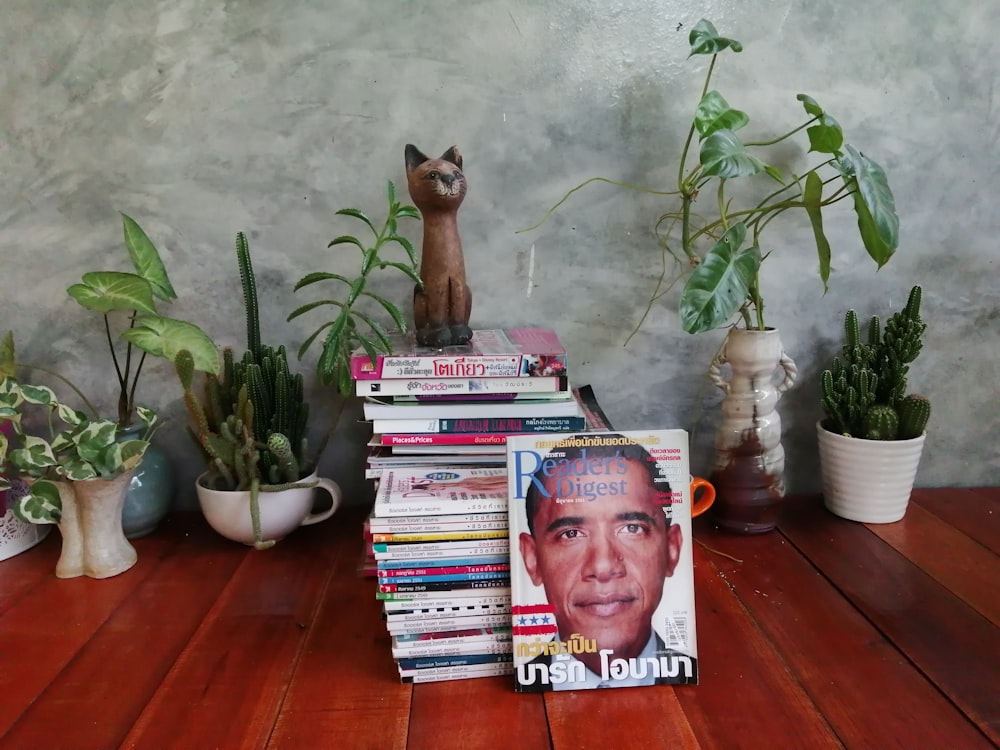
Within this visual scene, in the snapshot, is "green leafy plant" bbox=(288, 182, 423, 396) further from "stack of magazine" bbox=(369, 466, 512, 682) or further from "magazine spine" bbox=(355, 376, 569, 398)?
"stack of magazine" bbox=(369, 466, 512, 682)

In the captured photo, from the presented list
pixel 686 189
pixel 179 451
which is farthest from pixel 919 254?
pixel 179 451

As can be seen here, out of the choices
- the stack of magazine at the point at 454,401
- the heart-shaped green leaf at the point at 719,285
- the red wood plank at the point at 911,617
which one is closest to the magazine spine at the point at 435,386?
the stack of magazine at the point at 454,401

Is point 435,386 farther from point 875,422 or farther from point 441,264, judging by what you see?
point 875,422

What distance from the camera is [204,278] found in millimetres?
1229

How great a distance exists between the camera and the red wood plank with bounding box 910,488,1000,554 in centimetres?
120

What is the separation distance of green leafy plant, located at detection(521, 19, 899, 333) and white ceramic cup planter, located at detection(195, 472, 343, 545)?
Result: 57 centimetres

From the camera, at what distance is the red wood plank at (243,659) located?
76 cm

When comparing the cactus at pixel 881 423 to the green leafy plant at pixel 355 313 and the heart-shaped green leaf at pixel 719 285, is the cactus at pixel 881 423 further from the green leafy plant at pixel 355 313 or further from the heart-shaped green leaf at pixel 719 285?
the green leafy plant at pixel 355 313

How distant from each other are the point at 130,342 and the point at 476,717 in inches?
29.2

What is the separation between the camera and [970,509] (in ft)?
4.25

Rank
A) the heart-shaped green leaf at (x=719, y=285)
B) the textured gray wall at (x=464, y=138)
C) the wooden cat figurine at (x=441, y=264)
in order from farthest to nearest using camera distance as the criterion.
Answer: the textured gray wall at (x=464, y=138)
the wooden cat figurine at (x=441, y=264)
the heart-shaped green leaf at (x=719, y=285)

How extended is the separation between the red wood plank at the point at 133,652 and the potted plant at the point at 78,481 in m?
0.09

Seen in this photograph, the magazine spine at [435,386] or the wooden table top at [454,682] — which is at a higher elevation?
the magazine spine at [435,386]

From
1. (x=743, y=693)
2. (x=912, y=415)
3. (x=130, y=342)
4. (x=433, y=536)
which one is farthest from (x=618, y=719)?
(x=130, y=342)
